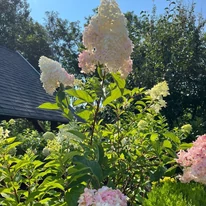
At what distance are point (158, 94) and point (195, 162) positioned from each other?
29.7 inches

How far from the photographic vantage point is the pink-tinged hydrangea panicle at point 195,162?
1.87m

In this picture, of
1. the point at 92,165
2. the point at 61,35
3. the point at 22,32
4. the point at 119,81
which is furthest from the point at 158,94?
the point at 22,32

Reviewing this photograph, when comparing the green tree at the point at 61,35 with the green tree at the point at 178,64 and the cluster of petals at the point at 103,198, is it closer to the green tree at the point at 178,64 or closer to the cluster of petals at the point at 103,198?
the green tree at the point at 178,64

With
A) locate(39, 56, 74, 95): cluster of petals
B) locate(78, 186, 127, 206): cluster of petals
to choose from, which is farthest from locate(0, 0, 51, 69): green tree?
locate(78, 186, 127, 206): cluster of petals

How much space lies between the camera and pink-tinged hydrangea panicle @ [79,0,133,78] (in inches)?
68.8

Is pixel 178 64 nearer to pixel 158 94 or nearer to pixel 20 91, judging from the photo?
pixel 20 91

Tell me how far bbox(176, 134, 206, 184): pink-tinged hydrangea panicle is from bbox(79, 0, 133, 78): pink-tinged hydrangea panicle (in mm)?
660

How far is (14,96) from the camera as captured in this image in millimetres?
9523

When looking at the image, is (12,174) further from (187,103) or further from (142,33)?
(142,33)

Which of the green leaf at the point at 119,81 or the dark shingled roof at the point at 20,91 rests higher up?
the dark shingled roof at the point at 20,91

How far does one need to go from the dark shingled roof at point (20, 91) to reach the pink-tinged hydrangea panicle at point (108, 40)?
6.39 m

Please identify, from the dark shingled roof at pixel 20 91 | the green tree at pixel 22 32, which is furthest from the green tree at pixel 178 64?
the green tree at pixel 22 32

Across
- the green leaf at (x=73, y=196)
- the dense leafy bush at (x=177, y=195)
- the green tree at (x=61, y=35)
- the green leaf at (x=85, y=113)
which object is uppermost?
the green tree at (x=61, y=35)

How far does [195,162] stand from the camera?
1907 mm
